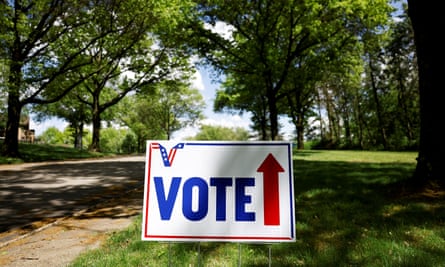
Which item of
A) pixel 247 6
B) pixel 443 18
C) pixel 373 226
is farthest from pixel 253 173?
pixel 247 6

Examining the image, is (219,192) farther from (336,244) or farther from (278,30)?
(278,30)

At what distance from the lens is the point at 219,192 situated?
2348 millimetres

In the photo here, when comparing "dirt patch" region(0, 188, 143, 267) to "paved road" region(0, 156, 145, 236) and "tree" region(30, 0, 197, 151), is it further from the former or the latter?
"tree" region(30, 0, 197, 151)

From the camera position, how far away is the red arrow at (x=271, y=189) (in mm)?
2305

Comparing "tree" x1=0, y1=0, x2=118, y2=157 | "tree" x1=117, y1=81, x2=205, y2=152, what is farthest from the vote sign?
"tree" x1=117, y1=81, x2=205, y2=152

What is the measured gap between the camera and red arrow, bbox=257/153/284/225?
7.56 ft

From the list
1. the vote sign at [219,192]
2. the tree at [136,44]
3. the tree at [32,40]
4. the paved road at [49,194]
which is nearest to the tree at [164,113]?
the tree at [136,44]

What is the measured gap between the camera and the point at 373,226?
168 inches

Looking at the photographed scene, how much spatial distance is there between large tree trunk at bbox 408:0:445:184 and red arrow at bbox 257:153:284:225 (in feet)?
17.8

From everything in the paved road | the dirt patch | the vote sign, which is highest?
the vote sign

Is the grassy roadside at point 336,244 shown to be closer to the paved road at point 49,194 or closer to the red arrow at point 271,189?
the red arrow at point 271,189

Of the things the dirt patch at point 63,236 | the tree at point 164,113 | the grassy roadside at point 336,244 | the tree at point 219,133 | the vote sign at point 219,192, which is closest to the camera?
the vote sign at point 219,192

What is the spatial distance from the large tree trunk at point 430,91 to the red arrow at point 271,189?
5.41m

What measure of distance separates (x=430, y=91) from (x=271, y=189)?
5.87m
